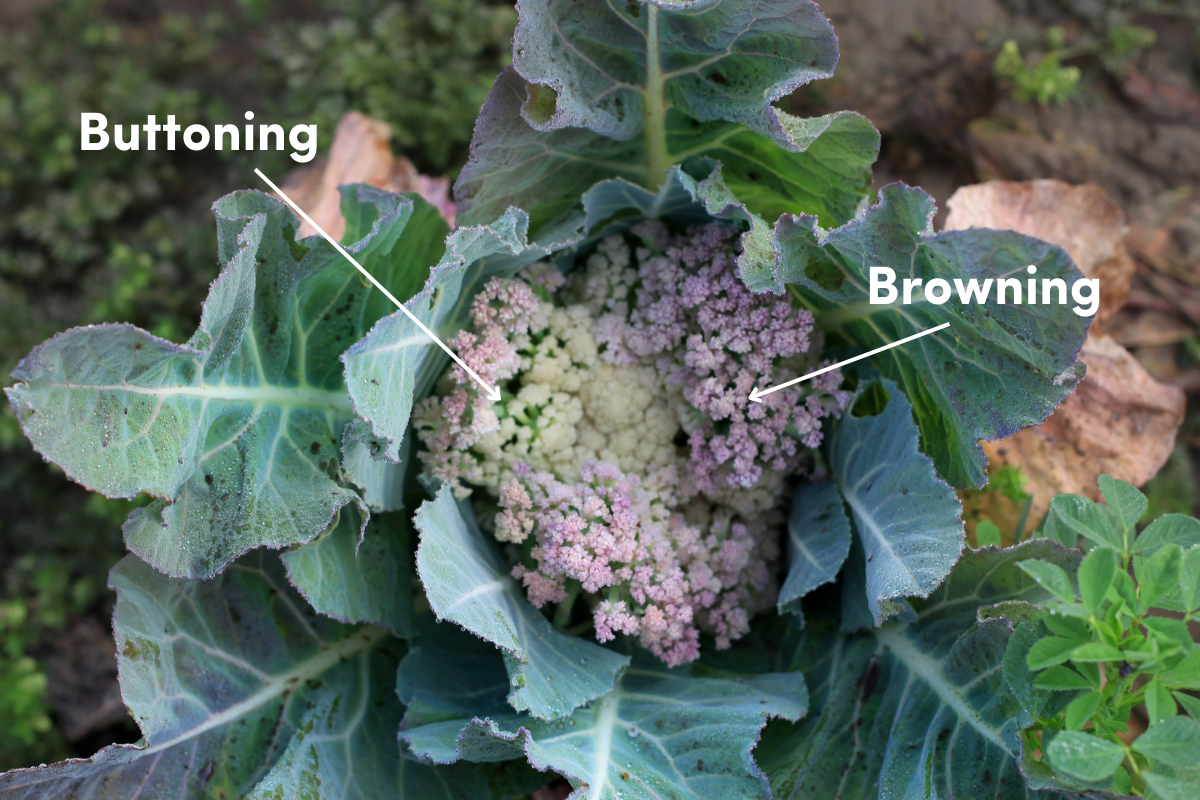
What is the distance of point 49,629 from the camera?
2717 mm

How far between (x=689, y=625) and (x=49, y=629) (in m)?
2.18

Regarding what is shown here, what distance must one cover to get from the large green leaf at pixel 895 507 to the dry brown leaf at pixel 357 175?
1.28 m

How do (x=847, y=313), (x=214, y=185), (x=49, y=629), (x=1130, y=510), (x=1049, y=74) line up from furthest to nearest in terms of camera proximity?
(x=214, y=185), (x=49, y=629), (x=1049, y=74), (x=847, y=313), (x=1130, y=510)

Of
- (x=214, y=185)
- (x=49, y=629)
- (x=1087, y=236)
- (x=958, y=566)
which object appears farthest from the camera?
(x=214, y=185)

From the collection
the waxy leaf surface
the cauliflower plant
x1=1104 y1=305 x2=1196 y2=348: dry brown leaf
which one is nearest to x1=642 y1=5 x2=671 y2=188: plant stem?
the cauliflower plant

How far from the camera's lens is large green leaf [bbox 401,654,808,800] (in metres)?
1.41

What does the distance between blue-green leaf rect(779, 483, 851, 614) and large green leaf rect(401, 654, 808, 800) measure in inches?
7.4

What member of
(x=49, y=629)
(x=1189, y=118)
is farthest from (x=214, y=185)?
(x=1189, y=118)

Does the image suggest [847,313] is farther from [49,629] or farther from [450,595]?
[49,629]

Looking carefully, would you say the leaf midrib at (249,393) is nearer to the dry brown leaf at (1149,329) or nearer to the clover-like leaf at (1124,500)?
the clover-like leaf at (1124,500)

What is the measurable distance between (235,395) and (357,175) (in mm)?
1037

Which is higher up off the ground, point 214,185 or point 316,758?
point 214,185

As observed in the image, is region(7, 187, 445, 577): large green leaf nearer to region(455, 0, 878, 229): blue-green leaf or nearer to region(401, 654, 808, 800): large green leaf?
region(455, 0, 878, 229): blue-green leaf

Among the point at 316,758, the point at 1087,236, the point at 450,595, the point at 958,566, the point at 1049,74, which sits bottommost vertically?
the point at 316,758
